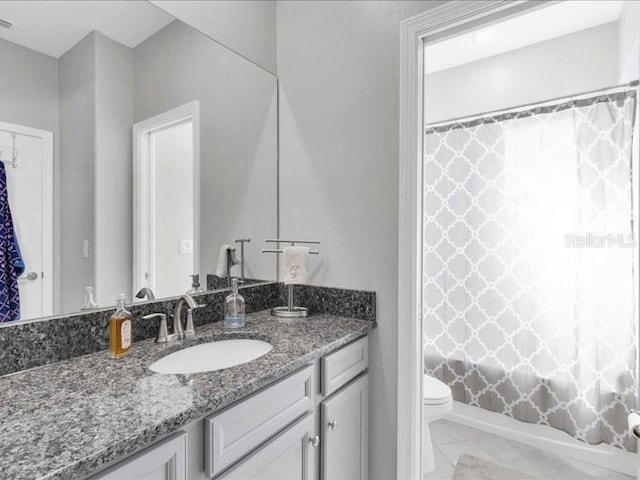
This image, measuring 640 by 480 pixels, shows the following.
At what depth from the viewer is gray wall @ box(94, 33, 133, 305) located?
1.20 meters

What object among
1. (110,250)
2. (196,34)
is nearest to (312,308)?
(110,250)

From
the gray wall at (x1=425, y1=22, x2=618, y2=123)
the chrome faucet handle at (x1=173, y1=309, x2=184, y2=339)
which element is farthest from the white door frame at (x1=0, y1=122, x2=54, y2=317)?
the gray wall at (x1=425, y1=22, x2=618, y2=123)

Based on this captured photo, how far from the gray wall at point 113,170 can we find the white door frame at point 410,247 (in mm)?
1009

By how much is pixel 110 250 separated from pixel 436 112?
232 centimetres

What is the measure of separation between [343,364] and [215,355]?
466 millimetres

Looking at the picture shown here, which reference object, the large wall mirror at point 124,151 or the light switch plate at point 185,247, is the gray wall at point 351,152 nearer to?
the large wall mirror at point 124,151

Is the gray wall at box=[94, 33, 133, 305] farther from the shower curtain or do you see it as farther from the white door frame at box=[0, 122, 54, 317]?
the shower curtain

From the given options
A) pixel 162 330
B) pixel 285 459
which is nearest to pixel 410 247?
pixel 285 459

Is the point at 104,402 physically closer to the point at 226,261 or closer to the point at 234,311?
the point at 234,311

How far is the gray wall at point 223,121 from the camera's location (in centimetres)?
138

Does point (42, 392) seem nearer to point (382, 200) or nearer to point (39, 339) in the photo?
point (39, 339)

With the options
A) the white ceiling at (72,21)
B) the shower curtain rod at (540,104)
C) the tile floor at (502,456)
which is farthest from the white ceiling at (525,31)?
the tile floor at (502,456)

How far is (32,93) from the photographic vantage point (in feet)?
3.46

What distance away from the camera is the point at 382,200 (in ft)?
4.98
